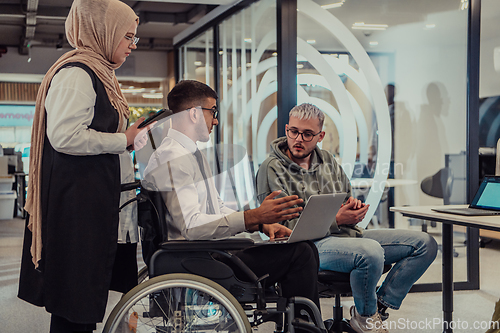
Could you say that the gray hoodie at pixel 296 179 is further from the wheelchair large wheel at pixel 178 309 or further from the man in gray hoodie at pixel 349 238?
the wheelchair large wheel at pixel 178 309

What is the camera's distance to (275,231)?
1978 mm

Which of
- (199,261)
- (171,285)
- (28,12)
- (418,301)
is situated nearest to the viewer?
(171,285)

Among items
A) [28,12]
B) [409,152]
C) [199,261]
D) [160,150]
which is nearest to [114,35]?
[160,150]

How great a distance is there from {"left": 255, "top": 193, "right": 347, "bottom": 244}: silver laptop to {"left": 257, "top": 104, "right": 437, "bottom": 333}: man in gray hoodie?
0.10 metres

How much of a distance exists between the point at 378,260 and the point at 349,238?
0.60 feet

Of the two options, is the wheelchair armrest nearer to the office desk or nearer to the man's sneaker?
the man's sneaker

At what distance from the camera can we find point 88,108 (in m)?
1.59

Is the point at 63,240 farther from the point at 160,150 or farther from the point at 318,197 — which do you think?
the point at 318,197

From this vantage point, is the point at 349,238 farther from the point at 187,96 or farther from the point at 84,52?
the point at 84,52

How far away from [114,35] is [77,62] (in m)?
0.17

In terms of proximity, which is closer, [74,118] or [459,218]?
[74,118]

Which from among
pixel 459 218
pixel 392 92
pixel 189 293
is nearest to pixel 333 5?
pixel 392 92

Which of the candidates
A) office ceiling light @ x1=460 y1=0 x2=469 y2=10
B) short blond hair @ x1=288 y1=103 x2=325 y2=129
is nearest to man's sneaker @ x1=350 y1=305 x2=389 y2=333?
short blond hair @ x1=288 y1=103 x2=325 y2=129

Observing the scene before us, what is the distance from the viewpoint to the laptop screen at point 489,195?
2236mm
